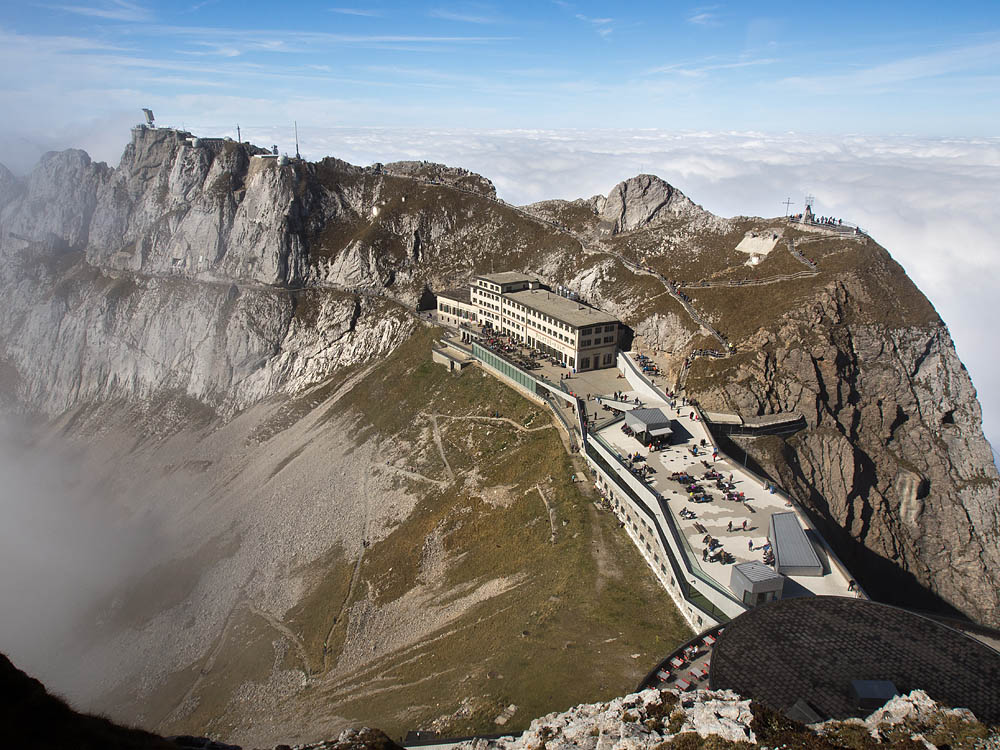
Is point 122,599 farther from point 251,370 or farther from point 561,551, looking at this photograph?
point 561,551

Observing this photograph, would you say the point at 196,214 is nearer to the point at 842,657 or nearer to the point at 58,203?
the point at 58,203

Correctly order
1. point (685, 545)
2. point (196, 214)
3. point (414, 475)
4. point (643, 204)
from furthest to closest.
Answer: point (196, 214), point (643, 204), point (414, 475), point (685, 545)

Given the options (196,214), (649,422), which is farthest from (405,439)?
(196,214)

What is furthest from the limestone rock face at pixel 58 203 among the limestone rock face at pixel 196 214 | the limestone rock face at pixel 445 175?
the limestone rock face at pixel 445 175

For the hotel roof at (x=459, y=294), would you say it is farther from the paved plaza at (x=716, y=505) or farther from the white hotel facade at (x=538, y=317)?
the paved plaza at (x=716, y=505)

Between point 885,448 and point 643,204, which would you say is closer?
point 885,448

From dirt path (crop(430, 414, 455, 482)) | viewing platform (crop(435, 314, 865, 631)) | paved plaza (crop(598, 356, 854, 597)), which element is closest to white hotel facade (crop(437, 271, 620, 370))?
viewing platform (crop(435, 314, 865, 631))

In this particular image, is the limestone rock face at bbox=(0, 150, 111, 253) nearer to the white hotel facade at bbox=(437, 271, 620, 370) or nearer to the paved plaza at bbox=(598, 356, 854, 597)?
the white hotel facade at bbox=(437, 271, 620, 370)

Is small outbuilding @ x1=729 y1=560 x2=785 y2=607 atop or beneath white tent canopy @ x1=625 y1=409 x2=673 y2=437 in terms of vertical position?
beneath
